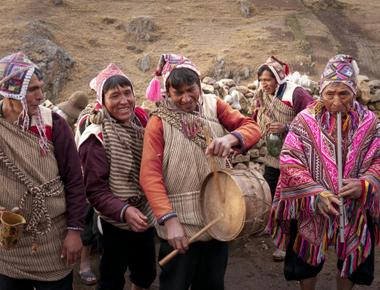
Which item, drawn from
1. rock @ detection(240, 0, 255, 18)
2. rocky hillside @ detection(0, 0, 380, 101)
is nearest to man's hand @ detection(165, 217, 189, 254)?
rocky hillside @ detection(0, 0, 380, 101)

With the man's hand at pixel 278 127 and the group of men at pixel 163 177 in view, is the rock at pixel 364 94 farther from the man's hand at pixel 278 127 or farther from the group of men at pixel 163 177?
the group of men at pixel 163 177

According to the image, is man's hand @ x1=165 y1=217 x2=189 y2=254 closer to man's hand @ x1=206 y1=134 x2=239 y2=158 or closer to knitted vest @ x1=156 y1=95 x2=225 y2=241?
knitted vest @ x1=156 y1=95 x2=225 y2=241

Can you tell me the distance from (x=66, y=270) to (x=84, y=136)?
2.60 ft

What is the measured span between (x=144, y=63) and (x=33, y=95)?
9291 millimetres

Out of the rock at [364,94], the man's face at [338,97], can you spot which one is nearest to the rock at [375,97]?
the rock at [364,94]

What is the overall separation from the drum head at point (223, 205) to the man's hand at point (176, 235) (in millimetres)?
171

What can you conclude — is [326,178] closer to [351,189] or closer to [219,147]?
[351,189]

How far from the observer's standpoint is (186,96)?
2672 millimetres

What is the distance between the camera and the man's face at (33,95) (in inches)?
96.5

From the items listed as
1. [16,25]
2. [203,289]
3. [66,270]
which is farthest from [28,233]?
[16,25]

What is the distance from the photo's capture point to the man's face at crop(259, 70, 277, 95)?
457 cm

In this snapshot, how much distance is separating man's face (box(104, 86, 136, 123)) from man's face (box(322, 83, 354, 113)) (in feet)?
4.12

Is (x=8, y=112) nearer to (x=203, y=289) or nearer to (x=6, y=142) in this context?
(x=6, y=142)

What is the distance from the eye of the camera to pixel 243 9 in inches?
608
